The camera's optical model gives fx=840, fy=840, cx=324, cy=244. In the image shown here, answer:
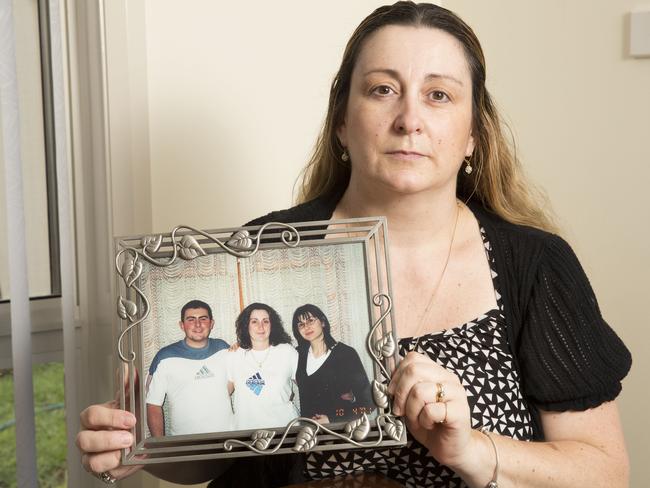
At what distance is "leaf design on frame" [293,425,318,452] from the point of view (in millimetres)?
1076

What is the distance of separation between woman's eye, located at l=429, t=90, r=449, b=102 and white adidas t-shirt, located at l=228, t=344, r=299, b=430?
51 cm

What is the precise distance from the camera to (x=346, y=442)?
1.08 m

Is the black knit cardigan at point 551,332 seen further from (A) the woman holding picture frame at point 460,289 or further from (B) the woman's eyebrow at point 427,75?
(B) the woman's eyebrow at point 427,75

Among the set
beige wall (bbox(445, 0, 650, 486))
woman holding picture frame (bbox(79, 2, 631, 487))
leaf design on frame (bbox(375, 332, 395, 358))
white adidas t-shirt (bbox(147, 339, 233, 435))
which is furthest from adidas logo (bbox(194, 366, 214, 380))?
beige wall (bbox(445, 0, 650, 486))

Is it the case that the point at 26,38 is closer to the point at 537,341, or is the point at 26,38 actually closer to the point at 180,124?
the point at 180,124

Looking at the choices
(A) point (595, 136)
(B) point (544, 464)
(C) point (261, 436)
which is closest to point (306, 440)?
(C) point (261, 436)

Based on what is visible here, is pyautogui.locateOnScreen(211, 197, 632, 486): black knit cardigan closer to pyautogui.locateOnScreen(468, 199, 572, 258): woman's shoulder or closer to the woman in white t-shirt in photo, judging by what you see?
pyautogui.locateOnScreen(468, 199, 572, 258): woman's shoulder

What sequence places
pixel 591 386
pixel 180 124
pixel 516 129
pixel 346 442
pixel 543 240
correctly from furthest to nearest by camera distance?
pixel 516 129, pixel 180 124, pixel 543 240, pixel 591 386, pixel 346 442

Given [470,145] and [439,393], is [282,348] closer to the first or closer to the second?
[439,393]

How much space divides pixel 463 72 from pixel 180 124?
74cm

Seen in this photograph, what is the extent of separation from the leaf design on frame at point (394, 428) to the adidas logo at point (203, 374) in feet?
0.79

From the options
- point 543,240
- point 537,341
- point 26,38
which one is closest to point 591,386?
point 537,341

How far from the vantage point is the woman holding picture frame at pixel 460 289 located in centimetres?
133

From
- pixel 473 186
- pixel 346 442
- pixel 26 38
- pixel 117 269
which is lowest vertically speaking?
pixel 346 442
